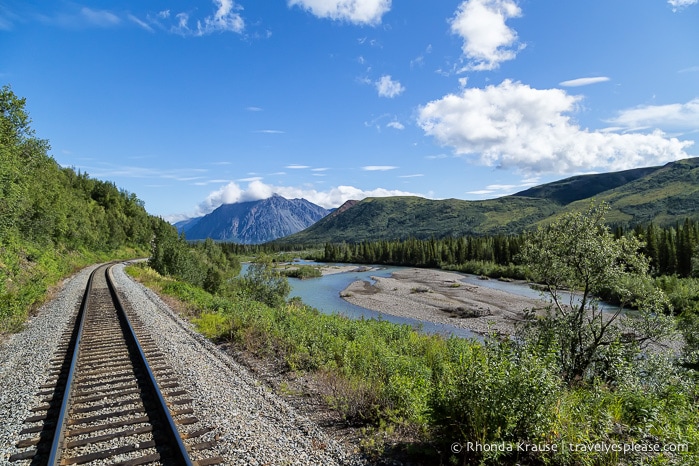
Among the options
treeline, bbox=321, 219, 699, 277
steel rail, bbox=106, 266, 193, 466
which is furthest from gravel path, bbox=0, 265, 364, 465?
treeline, bbox=321, 219, 699, 277

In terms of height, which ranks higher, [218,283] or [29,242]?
[29,242]

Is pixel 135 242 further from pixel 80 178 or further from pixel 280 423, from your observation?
pixel 280 423

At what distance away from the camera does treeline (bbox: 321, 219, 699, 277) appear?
60.4m

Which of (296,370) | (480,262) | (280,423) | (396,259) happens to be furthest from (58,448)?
(396,259)

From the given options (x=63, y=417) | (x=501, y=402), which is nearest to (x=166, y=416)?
(x=63, y=417)

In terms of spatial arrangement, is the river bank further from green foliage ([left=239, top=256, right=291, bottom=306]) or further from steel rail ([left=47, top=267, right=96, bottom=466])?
steel rail ([left=47, top=267, right=96, bottom=466])

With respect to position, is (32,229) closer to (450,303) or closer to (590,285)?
(590,285)

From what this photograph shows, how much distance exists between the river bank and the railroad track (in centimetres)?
2707

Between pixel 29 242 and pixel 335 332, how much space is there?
32.6 meters

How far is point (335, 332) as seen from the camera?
15.6m

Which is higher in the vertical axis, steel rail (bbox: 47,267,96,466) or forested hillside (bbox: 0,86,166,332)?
forested hillside (bbox: 0,86,166,332)

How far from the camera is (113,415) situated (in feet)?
23.0

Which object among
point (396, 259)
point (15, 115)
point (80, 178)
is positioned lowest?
point (396, 259)

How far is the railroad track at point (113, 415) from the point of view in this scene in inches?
227
